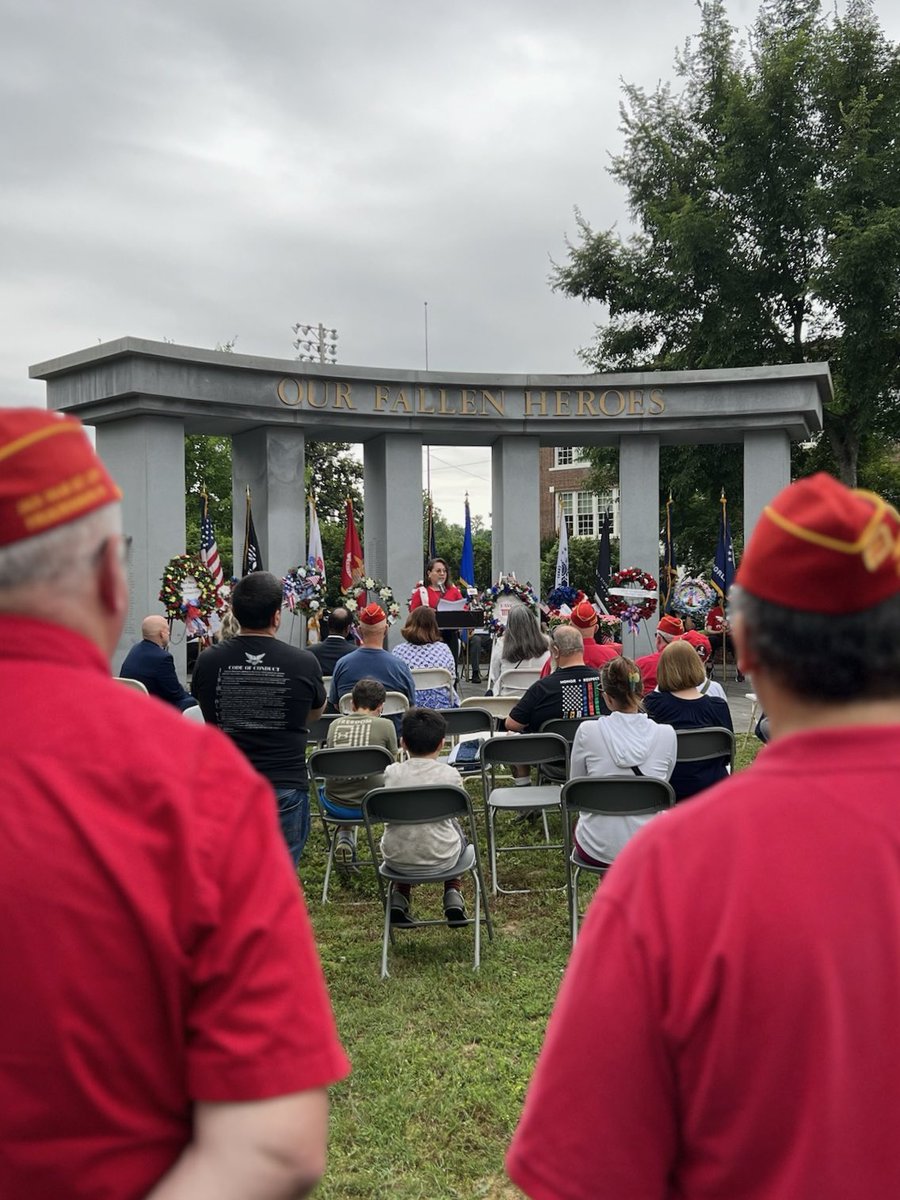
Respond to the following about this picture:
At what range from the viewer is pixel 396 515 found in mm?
18844

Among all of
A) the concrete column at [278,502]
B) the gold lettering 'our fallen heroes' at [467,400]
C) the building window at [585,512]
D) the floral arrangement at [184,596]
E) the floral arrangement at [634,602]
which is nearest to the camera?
the floral arrangement at [184,596]

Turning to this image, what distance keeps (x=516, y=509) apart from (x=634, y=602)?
3530 mm

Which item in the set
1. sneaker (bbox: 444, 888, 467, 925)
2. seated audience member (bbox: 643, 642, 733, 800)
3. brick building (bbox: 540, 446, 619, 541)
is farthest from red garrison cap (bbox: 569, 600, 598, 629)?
brick building (bbox: 540, 446, 619, 541)

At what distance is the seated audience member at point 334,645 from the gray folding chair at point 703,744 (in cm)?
472

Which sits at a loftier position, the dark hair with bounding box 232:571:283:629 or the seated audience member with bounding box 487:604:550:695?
the dark hair with bounding box 232:571:283:629

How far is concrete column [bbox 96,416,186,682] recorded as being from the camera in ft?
53.2

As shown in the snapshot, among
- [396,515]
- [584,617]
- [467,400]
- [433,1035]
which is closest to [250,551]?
[396,515]

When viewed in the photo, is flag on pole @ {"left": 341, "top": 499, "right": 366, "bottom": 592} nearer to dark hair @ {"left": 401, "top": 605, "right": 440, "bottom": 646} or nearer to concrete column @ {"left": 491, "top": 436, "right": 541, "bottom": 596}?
concrete column @ {"left": 491, "top": 436, "right": 541, "bottom": 596}

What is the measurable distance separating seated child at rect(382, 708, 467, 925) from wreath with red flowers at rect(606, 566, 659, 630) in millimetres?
10780

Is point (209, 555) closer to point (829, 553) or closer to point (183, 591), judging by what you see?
point (183, 591)

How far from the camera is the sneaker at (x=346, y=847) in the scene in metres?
7.70

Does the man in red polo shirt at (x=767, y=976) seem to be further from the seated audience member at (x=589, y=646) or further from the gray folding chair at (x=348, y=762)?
the seated audience member at (x=589, y=646)

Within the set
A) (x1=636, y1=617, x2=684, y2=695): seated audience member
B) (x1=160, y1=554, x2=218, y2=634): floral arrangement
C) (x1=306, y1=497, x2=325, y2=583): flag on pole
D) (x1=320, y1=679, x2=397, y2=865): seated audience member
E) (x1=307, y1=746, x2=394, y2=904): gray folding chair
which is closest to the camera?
(x1=307, y1=746, x2=394, y2=904): gray folding chair

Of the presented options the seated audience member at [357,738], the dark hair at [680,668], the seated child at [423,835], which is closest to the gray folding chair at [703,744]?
the dark hair at [680,668]
